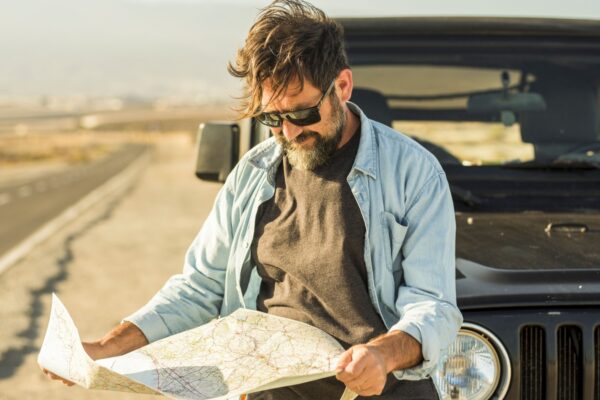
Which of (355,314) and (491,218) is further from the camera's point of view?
(491,218)

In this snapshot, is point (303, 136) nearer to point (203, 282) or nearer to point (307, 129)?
point (307, 129)

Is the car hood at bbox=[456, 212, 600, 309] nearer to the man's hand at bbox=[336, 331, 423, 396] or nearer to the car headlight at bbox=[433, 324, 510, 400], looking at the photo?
the car headlight at bbox=[433, 324, 510, 400]

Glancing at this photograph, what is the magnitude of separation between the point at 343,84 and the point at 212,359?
733 mm

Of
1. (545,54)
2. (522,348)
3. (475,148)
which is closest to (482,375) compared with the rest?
(522,348)

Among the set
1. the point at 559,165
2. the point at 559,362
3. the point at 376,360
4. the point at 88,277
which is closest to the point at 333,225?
the point at 376,360

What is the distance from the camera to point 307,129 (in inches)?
93.9

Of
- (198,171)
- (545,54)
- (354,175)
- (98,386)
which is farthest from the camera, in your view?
(545,54)

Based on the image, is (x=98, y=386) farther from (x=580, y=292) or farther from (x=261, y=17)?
(x=580, y=292)

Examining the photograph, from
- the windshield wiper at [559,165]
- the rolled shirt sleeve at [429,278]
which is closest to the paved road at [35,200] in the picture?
the windshield wiper at [559,165]

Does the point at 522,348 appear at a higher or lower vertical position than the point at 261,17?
lower

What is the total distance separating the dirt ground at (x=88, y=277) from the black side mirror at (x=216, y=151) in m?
2.07

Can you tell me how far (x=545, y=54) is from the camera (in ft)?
12.7

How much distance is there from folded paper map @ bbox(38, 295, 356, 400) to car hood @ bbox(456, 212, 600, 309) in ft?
1.66

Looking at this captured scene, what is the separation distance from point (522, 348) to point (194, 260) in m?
0.91
